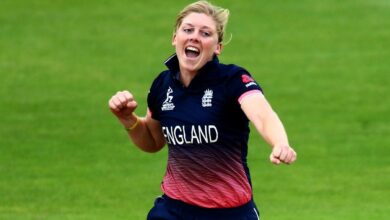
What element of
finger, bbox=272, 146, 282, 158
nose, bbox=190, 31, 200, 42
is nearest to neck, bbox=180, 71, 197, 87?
nose, bbox=190, 31, 200, 42

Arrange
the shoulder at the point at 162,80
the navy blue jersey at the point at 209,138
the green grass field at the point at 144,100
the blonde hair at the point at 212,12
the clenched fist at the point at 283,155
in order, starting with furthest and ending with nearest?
the green grass field at the point at 144,100, the shoulder at the point at 162,80, the blonde hair at the point at 212,12, the navy blue jersey at the point at 209,138, the clenched fist at the point at 283,155

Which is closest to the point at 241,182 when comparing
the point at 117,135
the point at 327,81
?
the point at 117,135

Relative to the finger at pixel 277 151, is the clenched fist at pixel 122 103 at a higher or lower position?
higher

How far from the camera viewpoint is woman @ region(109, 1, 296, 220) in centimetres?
885

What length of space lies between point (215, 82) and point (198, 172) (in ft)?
1.96

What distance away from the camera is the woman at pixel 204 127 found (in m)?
8.85

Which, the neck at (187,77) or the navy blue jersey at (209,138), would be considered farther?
the neck at (187,77)

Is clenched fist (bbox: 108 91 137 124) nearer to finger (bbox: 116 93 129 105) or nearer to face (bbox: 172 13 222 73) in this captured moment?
finger (bbox: 116 93 129 105)

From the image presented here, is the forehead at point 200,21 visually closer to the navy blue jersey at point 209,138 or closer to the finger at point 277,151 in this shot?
the navy blue jersey at point 209,138

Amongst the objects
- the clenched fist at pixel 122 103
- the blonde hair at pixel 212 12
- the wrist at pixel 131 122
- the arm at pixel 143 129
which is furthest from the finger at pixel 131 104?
the blonde hair at pixel 212 12

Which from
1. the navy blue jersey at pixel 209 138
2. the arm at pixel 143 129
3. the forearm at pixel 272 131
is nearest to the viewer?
the forearm at pixel 272 131

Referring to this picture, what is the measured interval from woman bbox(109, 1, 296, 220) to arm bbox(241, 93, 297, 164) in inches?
5.2

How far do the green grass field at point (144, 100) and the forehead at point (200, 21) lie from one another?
566 cm

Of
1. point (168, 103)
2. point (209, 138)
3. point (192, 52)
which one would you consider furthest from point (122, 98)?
point (209, 138)
